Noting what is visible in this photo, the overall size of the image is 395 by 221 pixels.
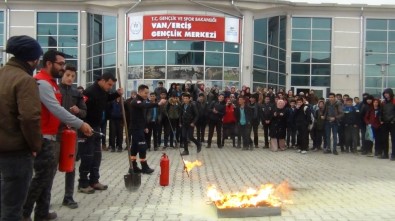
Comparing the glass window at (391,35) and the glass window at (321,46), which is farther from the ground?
the glass window at (391,35)

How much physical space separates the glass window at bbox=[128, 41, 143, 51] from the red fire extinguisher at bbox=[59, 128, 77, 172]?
2308 centimetres

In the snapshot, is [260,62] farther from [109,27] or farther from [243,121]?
[243,121]

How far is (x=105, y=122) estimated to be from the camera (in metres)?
13.2

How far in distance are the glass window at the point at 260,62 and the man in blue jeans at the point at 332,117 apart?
557 inches

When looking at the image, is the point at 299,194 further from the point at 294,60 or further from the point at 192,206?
the point at 294,60

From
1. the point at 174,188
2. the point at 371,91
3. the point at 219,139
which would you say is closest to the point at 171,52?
the point at 219,139

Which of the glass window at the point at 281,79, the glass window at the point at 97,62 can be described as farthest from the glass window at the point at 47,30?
the glass window at the point at 281,79

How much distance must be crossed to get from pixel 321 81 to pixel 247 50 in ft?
21.5

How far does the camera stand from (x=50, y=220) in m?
5.96

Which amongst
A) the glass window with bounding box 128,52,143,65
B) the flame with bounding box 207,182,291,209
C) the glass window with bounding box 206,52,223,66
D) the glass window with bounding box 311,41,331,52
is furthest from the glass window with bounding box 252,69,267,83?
the flame with bounding box 207,182,291,209

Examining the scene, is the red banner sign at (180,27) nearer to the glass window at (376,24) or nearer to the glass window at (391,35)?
the glass window at (376,24)

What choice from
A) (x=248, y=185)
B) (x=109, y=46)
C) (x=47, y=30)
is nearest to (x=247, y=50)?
(x=109, y=46)

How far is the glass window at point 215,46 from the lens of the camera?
2850cm

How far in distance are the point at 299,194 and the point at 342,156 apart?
749cm
